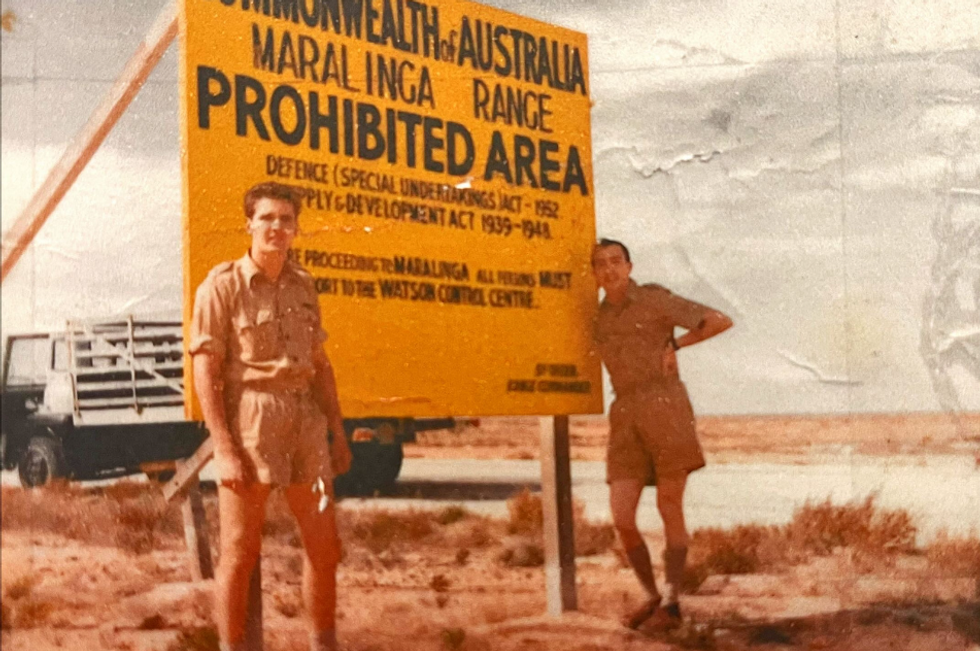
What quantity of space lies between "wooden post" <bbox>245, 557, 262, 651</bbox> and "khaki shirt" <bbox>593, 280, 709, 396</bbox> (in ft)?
5.41

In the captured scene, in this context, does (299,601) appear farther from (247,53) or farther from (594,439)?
(247,53)

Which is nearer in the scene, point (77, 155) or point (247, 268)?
point (247, 268)

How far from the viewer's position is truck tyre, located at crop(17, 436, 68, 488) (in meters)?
4.27

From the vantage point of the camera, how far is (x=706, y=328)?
452 centimetres

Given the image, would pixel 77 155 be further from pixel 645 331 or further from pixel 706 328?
pixel 706 328

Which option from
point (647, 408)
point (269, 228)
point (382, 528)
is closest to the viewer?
point (269, 228)

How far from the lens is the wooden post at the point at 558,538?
4.39 m

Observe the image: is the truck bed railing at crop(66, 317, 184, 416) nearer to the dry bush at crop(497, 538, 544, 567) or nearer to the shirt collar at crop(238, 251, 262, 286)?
the shirt collar at crop(238, 251, 262, 286)

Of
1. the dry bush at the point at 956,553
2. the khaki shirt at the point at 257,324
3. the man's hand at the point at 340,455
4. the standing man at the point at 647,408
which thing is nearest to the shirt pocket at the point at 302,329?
the khaki shirt at the point at 257,324

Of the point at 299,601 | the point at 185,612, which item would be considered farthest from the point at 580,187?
the point at 185,612

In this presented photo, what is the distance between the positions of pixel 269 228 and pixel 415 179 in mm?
668

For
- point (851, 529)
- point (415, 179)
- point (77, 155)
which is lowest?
point (851, 529)

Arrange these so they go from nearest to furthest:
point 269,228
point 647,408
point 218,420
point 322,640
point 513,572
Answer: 1. point 218,420
2. point 269,228
3. point 322,640
4. point 513,572
5. point 647,408

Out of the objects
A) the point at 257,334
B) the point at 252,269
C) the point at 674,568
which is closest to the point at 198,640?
the point at 257,334
